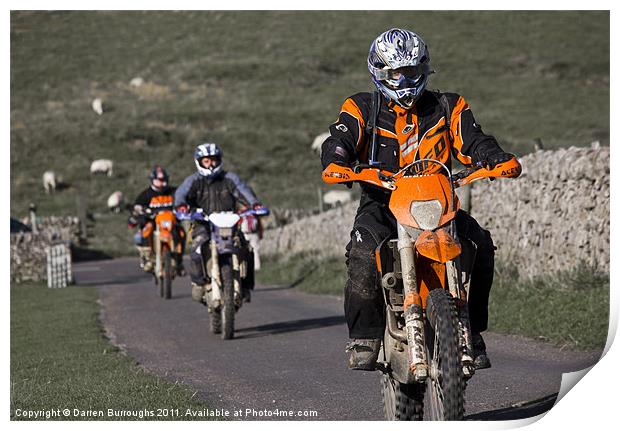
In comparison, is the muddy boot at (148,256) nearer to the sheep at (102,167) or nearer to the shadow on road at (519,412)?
the shadow on road at (519,412)

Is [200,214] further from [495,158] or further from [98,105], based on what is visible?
[98,105]

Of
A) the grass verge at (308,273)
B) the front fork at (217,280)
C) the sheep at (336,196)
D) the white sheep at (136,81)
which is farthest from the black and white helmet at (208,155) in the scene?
the sheep at (336,196)

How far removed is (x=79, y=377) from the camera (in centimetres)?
1011

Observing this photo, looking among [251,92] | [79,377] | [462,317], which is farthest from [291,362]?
[251,92]

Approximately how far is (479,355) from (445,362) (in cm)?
80

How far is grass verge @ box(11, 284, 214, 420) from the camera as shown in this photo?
26.8ft

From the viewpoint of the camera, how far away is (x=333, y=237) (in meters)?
23.5

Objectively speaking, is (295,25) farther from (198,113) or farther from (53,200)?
(198,113)

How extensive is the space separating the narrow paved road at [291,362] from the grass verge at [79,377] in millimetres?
272

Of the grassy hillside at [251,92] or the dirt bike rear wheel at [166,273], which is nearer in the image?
the dirt bike rear wheel at [166,273]

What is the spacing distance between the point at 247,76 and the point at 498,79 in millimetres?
16274

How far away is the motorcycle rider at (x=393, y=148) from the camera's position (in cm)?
682

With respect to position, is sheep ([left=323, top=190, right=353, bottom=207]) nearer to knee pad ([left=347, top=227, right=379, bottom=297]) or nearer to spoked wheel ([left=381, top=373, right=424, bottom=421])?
spoked wheel ([left=381, top=373, right=424, bottom=421])
